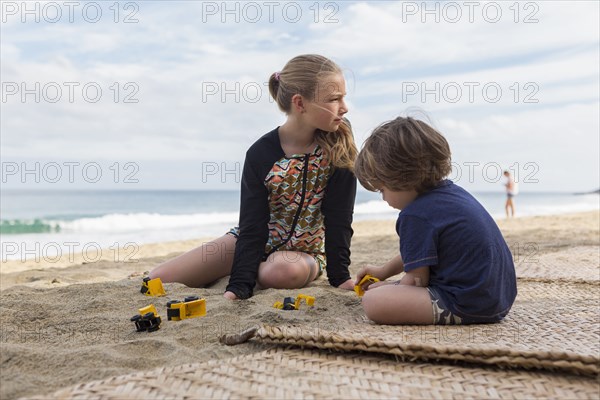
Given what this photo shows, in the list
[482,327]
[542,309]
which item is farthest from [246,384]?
[542,309]

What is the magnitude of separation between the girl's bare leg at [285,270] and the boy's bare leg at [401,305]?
962 millimetres

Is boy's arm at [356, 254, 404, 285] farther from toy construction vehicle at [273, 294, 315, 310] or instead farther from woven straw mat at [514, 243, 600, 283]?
woven straw mat at [514, 243, 600, 283]

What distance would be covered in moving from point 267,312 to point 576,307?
1422 millimetres

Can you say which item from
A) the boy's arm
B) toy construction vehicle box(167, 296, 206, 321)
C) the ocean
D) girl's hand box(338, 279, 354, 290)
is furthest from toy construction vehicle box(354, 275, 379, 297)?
the ocean

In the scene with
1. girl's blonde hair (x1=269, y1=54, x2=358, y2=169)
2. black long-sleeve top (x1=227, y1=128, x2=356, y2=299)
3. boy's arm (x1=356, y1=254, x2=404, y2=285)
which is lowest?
boy's arm (x1=356, y1=254, x2=404, y2=285)

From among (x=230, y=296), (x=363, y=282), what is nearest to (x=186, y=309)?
(x=230, y=296)

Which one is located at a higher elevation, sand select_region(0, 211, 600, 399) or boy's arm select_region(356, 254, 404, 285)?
boy's arm select_region(356, 254, 404, 285)

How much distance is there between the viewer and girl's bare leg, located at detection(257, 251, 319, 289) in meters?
3.25

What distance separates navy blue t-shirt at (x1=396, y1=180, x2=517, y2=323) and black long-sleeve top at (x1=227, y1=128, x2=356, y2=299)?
3.51 feet

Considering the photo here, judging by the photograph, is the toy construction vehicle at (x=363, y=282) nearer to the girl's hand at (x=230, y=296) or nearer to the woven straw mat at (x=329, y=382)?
the girl's hand at (x=230, y=296)

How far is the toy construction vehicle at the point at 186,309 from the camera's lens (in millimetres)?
2511

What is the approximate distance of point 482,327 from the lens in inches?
89.0

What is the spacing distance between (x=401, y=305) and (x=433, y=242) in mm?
298

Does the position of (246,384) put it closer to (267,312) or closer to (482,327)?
(267,312)
